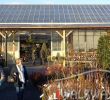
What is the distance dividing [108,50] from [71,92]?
6.14m

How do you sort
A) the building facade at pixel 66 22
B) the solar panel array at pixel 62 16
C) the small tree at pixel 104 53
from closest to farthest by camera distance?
the small tree at pixel 104 53
the building facade at pixel 66 22
the solar panel array at pixel 62 16

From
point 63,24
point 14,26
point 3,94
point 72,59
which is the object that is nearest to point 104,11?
point 63,24

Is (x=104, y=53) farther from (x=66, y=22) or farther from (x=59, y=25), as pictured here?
(x=66, y=22)

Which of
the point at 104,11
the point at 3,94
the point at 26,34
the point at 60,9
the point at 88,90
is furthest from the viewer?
the point at 26,34

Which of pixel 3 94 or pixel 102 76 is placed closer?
pixel 102 76

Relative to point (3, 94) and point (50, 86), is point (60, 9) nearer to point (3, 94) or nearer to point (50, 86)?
point (3, 94)

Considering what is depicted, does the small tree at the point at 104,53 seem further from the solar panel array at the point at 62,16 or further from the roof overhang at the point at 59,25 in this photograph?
the solar panel array at the point at 62,16

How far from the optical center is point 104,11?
84.1 ft

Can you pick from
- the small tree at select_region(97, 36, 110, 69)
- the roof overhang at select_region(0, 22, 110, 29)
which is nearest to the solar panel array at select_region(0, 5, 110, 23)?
the roof overhang at select_region(0, 22, 110, 29)

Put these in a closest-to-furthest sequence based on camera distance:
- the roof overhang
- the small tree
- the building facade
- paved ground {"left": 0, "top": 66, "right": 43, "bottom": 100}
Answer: paved ground {"left": 0, "top": 66, "right": 43, "bottom": 100} < the small tree < the roof overhang < the building facade

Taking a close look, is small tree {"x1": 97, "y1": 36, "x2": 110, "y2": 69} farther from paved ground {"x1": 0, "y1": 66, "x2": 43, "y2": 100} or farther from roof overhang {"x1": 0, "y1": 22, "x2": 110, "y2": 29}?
roof overhang {"x1": 0, "y1": 22, "x2": 110, "y2": 29}

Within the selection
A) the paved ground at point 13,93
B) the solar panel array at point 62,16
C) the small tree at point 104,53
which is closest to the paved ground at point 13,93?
the paved ground at point 13,93

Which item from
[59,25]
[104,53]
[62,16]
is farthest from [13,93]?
[62,16]

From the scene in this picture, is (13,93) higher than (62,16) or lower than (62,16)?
lower
